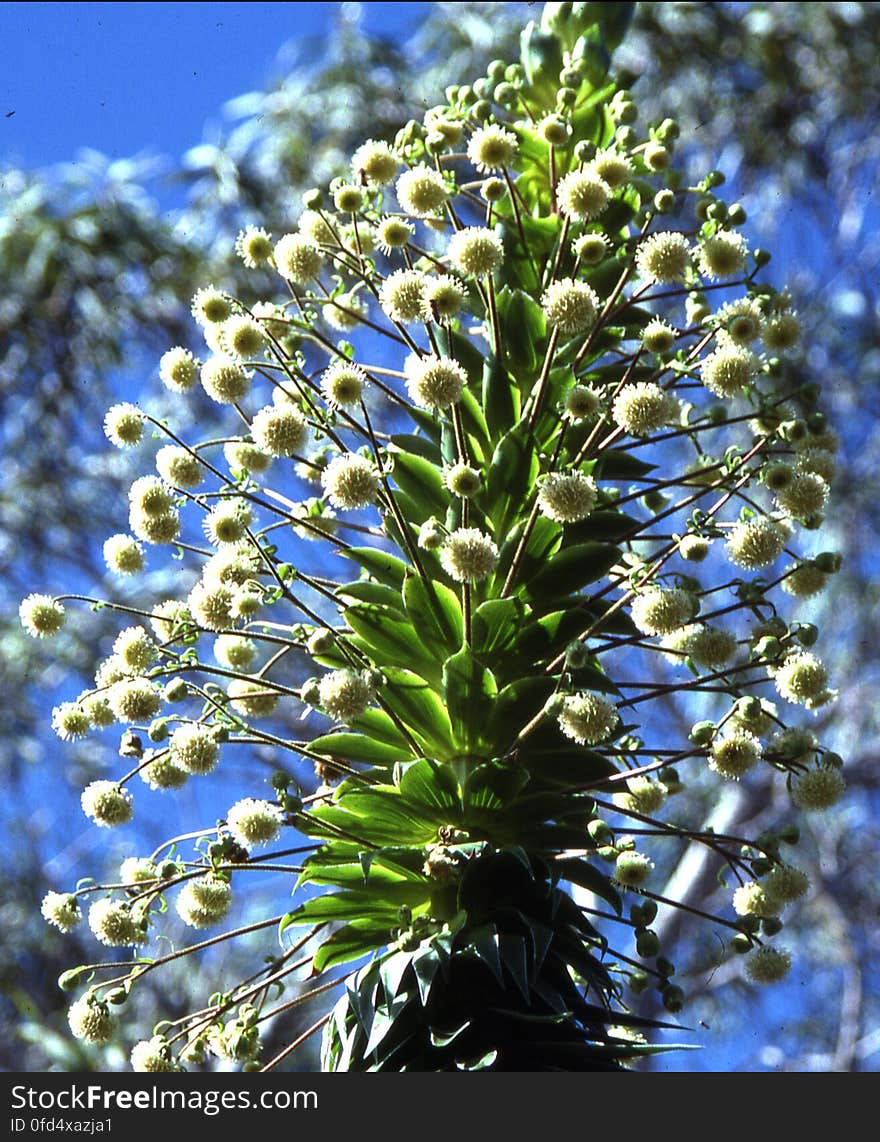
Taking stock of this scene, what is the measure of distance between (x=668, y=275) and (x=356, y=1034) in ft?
3.62

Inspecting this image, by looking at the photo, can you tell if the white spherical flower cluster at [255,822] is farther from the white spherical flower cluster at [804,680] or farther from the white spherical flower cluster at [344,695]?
the white spherical flower cluster at [804,680]

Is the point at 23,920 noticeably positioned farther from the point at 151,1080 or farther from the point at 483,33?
the point at 151,1080

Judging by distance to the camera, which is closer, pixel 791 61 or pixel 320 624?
pixel 320 624

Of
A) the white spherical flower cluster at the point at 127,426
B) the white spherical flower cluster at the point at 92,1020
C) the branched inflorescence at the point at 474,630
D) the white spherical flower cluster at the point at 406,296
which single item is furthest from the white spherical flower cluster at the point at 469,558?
Answer: the white spherical flower cluster at the point at 92,1020

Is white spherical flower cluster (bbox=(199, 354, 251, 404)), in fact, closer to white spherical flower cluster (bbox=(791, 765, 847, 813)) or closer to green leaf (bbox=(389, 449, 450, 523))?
green leaf (bbox=(389, 449, 450, 523))

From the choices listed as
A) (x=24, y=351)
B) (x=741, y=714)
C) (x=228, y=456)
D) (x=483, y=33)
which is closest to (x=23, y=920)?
(x=24, y=351)

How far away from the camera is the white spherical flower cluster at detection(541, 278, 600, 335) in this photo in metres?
1.92

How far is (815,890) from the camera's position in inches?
311

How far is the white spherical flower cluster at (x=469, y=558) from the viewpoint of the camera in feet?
5.90

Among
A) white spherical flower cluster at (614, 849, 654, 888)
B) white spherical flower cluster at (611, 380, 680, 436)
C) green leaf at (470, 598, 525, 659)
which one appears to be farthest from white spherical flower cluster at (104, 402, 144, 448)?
white spherical flower cluster at (614, 849, 654, 888)

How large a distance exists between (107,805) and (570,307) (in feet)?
3.01

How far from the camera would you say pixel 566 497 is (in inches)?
71.7

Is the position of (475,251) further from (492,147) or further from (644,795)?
(644,795)

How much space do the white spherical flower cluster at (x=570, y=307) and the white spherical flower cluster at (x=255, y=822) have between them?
2.47 ft
